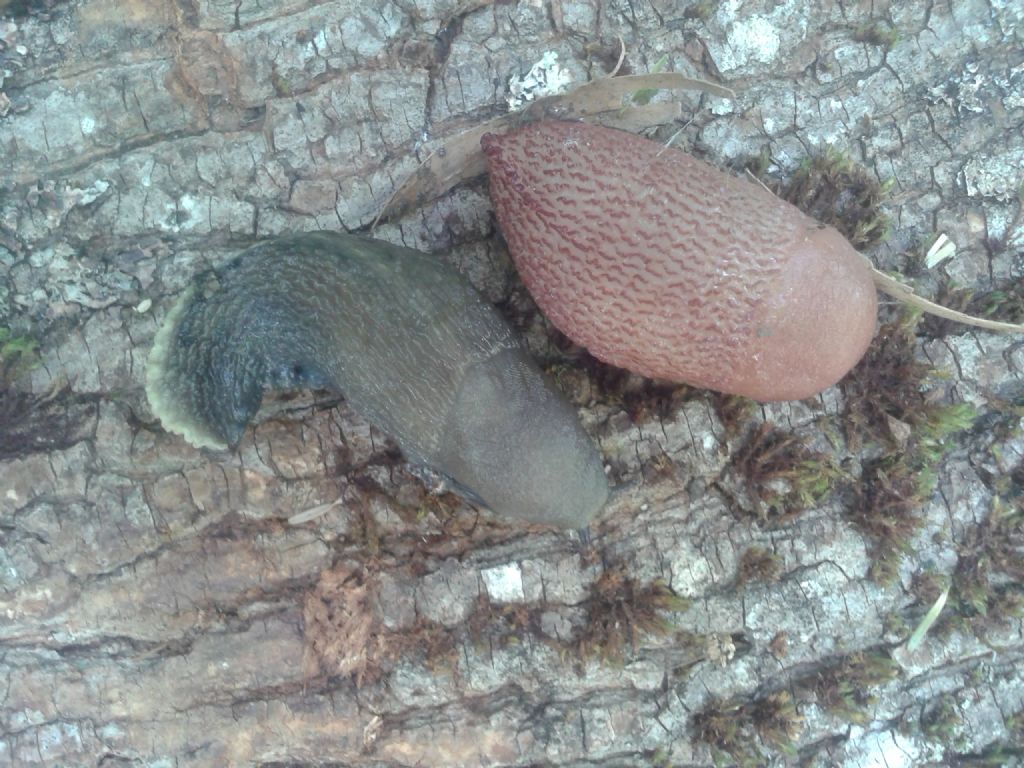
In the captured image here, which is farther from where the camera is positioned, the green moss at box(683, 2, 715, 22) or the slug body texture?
the green moss at box(683, 2, 715, 22)

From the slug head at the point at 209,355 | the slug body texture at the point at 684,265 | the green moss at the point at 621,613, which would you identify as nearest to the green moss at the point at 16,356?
the slug head at the point at 209,355

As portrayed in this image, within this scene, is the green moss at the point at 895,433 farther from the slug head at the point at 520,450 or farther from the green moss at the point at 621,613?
the slug head at the point at 520,450

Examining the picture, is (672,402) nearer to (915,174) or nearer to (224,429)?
(915,174)

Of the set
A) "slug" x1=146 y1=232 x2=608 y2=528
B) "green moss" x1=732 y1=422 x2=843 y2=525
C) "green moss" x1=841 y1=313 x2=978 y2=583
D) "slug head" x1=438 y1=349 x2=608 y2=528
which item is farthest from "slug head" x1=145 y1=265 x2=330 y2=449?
"green moss" x1=841 y1=313 x2=978 y2=583

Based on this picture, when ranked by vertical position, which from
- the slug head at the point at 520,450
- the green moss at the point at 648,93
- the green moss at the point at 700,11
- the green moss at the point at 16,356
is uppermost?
the green moss at the point at 700,11

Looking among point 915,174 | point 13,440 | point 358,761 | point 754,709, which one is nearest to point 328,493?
point 358,761

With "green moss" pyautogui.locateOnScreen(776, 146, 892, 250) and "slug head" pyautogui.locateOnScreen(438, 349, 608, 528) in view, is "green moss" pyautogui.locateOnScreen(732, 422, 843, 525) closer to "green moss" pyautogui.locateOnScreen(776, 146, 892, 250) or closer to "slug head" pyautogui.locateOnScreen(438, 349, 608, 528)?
"slug head" pyautogui.locateOnScreen(438, 349, 608, 528)

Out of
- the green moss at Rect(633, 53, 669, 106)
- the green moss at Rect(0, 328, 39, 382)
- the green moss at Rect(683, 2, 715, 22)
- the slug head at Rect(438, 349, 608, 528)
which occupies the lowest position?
the slug head at Rect(438, 349, 608, 528)
